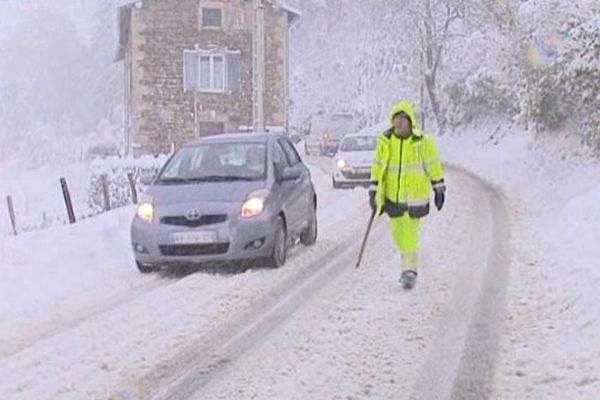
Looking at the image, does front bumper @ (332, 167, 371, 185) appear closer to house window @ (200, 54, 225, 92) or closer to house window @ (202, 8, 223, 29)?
house window @ (200, 54, 225, 92)

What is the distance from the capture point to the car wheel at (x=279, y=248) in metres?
10.3

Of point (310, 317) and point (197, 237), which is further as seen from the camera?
point (197, 237)

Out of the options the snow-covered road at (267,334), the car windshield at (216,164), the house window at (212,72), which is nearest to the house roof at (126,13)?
the house window at (212,72)

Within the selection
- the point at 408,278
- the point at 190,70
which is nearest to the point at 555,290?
the point at 408,278

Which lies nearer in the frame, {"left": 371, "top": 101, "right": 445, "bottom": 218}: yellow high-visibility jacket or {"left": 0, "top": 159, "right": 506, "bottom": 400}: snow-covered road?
{"left": 0, "top": 159, "right": 506, "bottom": 400}: snow-covered road

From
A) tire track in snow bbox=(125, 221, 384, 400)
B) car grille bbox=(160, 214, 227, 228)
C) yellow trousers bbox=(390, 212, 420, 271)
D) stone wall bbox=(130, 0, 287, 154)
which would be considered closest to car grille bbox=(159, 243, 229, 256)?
car grille bbox=(160, 214, 227, 228)

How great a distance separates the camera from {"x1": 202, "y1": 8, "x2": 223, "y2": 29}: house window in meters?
35.2

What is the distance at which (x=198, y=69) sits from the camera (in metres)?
35.2

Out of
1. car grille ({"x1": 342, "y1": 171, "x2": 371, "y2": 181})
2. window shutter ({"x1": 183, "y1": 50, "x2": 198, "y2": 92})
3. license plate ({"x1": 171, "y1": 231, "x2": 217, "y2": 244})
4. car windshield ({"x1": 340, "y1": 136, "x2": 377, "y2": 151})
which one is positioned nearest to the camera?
license plate ({"x1": 171, "y1": 231, "x2": 217, "y2": 244})

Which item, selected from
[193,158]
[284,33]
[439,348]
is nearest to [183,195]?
[193,158]

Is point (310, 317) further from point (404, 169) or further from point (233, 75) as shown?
point (233, 75)

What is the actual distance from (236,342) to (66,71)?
230 feet

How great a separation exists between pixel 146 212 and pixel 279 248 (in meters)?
1.59

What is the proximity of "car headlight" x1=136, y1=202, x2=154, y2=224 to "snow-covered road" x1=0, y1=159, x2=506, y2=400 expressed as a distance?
2.26 feet
